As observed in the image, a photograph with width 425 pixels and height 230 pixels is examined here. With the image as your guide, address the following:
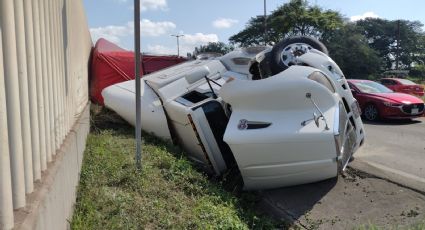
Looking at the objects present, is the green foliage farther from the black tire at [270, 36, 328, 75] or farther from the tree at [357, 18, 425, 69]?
the black tire at [270, 36, 328, 75]

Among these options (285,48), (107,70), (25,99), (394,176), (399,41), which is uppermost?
(25,99)

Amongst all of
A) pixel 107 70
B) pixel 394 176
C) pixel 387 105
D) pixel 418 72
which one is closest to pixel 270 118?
pixel 394 176

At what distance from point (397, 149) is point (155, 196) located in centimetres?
592

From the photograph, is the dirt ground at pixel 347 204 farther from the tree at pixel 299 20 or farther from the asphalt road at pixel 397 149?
the tree at pixel 299 20

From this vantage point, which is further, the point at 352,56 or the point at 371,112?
the point at 352,56

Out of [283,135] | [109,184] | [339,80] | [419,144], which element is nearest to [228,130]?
[283,135]

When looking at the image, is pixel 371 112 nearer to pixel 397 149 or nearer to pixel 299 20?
pixel 397 149

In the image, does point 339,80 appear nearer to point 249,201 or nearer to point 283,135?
point 283,135

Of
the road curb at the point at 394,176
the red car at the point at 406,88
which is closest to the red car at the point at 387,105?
the road curb at the point at 394,176

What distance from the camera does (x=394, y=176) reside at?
249 inches

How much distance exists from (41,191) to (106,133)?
5.25 metres

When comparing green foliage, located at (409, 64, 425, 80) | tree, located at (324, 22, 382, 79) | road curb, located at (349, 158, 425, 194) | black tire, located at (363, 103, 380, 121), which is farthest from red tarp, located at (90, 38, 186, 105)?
green foliage, located at (409, 64, 425, 80)

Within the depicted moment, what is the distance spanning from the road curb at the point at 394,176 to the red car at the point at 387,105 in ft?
23.1

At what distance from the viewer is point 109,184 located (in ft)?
16.3
